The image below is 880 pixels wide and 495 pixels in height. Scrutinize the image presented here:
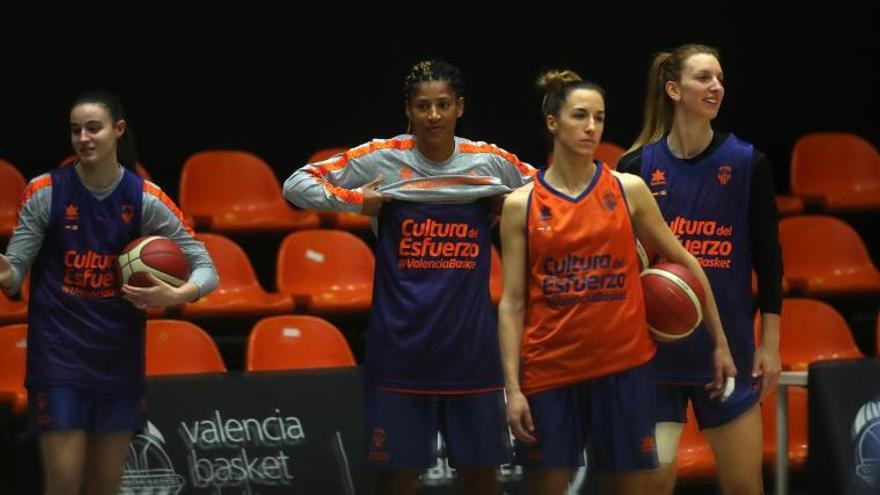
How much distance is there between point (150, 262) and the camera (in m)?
5.55

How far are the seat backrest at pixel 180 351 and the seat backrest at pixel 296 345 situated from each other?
17 centimetres

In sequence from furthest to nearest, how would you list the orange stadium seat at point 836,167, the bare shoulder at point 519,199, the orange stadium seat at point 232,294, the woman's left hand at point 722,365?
the orange stadium seat at point 836,167 < the orange stadium seat at point 232,294 < the woman's left hand at point 722,365 < the bare shoulder at point 519,199

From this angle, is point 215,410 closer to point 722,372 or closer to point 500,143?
point 722,372

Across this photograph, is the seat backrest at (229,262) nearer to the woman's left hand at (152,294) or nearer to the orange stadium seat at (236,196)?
the orange stadium seat at (236,196)

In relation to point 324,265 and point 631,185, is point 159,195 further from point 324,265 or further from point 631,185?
point 324,265

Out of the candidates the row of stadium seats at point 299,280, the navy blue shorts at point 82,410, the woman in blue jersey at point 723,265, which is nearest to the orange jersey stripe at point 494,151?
the woman in blue jersey at point 723,265

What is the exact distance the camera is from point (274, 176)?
897cm

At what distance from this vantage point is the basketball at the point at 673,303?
5137mm

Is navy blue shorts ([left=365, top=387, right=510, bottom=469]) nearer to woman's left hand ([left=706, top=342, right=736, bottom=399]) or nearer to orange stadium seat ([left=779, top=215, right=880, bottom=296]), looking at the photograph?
woman's left hand ([left=706, top=342, right=736, bottom=399])

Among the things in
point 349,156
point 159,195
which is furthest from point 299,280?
point 349,156

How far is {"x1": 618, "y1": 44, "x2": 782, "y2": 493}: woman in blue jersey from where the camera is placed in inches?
221

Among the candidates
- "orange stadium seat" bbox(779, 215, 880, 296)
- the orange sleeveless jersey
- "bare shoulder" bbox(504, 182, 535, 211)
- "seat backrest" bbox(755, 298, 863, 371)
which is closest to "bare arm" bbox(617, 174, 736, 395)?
the orange sleeveless jersey

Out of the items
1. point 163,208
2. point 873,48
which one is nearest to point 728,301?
point 163,208

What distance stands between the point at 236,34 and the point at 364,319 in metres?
1.90
